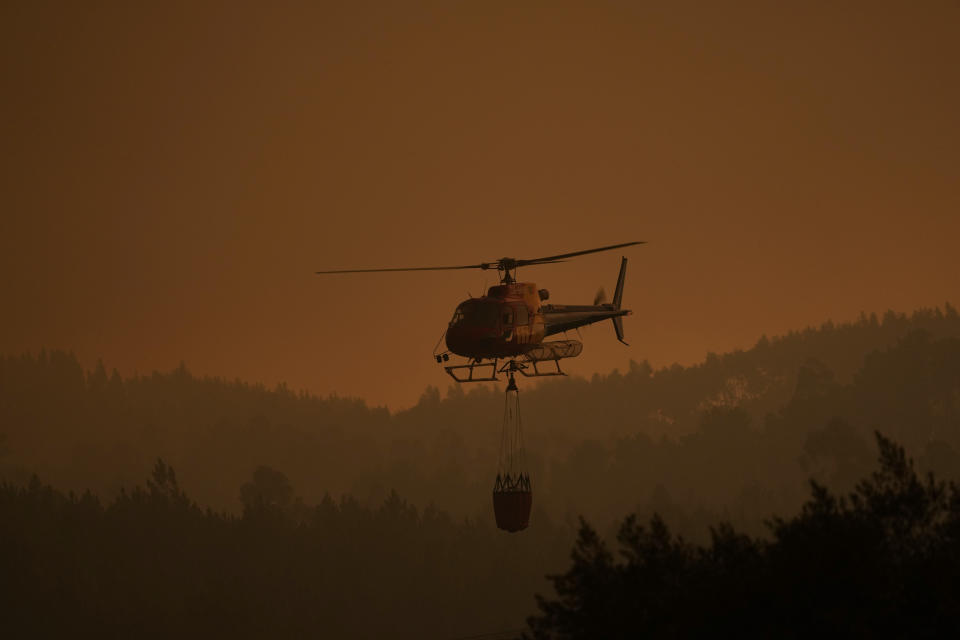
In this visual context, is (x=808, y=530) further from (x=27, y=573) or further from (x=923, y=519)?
(x=27, y=573)

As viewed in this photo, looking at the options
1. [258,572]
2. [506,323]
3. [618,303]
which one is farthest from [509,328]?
[258,572]

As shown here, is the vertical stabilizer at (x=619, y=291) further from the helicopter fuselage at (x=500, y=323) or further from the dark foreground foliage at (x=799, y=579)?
the dark foreground foliage at (x=799, y=579)

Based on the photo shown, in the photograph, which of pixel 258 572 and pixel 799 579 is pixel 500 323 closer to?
pixel 799 579

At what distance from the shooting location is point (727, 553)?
114ft

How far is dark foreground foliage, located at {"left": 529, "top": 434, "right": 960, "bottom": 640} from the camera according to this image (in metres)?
31.8

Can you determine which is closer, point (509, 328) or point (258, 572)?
point (509, 328)

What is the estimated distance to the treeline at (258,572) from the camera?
17138cm

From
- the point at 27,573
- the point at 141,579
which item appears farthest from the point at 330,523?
the point at 27,573

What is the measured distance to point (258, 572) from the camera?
18550 cm

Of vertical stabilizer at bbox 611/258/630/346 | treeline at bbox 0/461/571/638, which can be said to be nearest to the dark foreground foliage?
vertical stabilizer at bbox 611/258/630/346

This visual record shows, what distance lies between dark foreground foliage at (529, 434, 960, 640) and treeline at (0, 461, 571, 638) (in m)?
137

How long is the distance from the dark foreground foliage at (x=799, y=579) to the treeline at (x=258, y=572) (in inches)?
5388

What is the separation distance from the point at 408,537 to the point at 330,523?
35.4 feet

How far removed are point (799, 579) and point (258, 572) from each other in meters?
159
